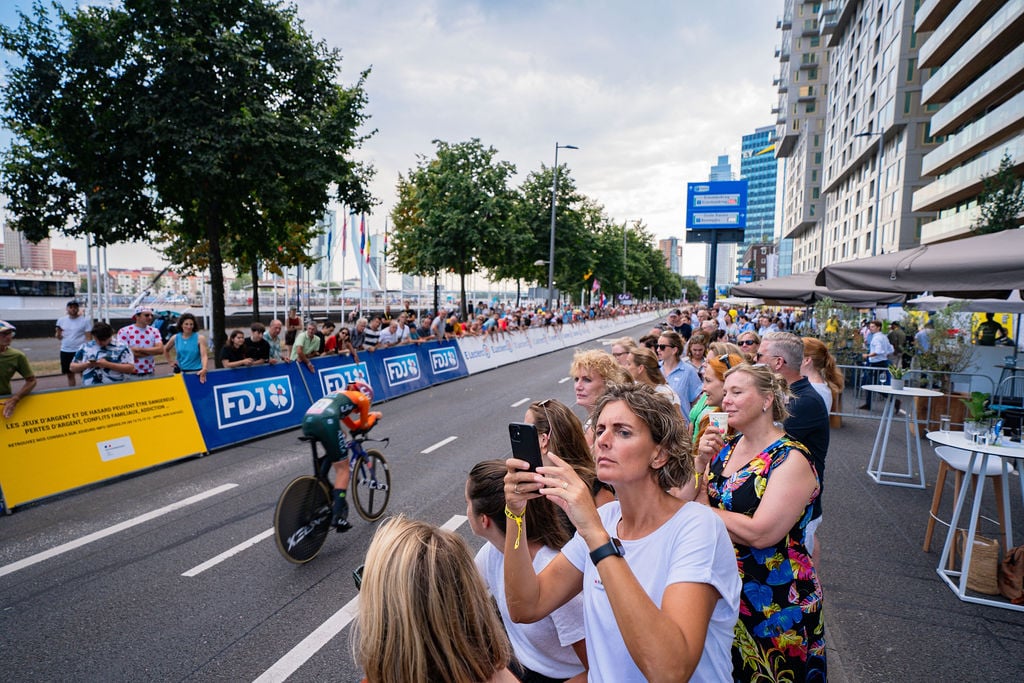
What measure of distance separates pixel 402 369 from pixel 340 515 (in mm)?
9135

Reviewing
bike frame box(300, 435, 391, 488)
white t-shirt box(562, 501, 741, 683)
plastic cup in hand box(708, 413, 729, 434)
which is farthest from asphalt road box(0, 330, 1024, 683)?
white t-shirt box(562, 501, 741, 683)

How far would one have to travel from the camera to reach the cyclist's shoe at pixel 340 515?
5.24 m

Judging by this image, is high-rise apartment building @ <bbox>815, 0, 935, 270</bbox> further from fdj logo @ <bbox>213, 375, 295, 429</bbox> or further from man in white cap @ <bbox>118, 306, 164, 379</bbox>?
man in white cap @ <bbox>118, 306, 164, 379</bbox>

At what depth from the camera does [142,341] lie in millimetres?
9391

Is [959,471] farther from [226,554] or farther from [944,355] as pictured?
[944,355]

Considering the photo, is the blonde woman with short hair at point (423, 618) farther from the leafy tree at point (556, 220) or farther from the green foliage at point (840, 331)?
the leafy tree at point (556, 220)

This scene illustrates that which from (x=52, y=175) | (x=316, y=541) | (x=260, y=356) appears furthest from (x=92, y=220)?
(x=316, y=541)

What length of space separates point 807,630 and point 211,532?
5393mm

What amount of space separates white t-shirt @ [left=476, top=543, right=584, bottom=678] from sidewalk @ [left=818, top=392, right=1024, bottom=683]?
2217mm

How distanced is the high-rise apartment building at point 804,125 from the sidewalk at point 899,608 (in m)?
85.5

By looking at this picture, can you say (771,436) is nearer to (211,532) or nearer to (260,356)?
(211,532)

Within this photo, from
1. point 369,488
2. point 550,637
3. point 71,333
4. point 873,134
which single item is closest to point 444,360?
point 71,333

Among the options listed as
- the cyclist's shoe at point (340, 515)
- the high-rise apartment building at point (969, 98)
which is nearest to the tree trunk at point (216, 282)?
the cyclist's shoe at point (340, 515)

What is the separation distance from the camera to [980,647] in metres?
3.59
